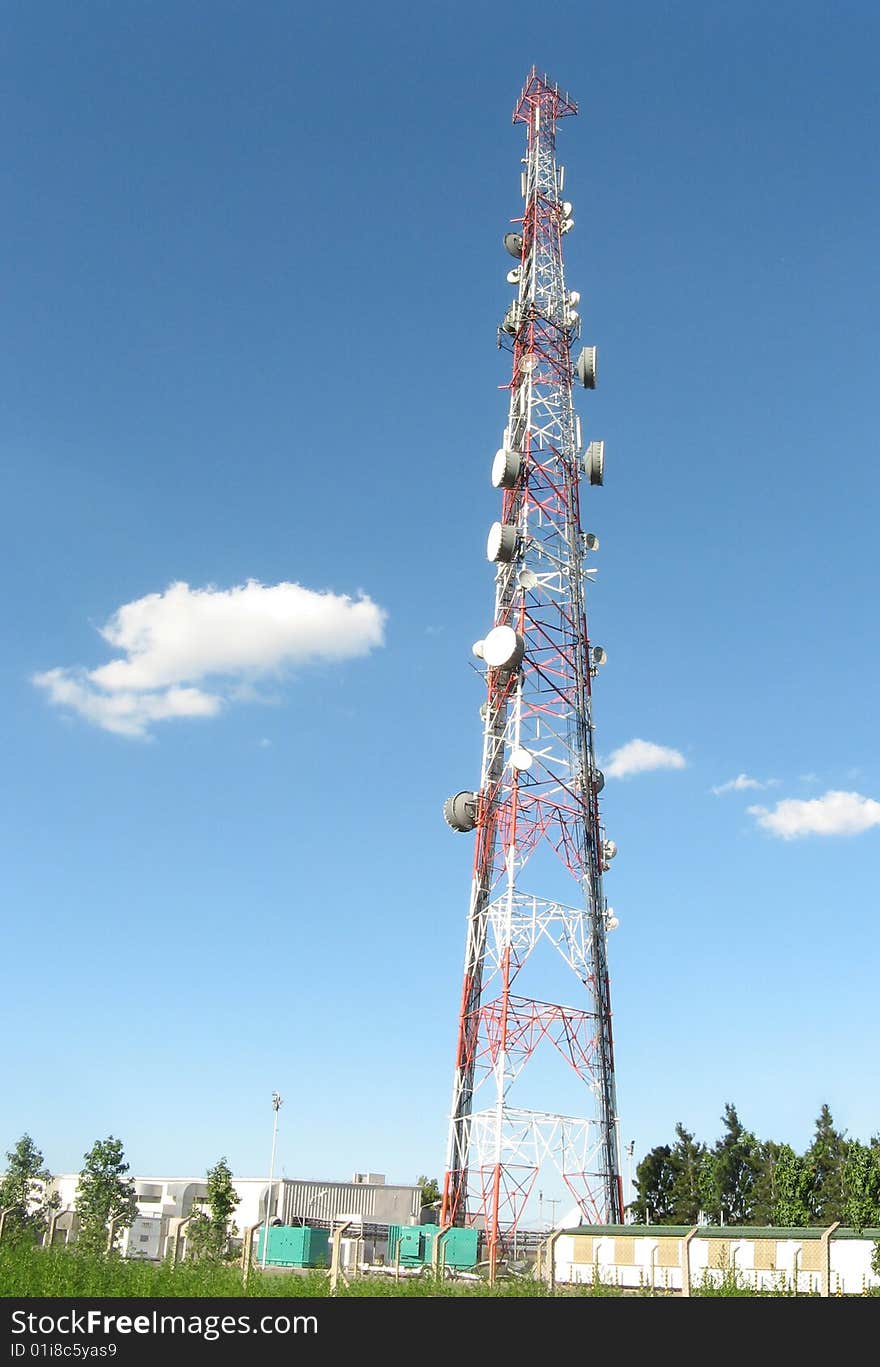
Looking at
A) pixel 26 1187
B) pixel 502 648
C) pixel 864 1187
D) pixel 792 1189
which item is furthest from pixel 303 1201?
pixel 502 648

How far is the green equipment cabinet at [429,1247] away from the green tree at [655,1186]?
74.1ft

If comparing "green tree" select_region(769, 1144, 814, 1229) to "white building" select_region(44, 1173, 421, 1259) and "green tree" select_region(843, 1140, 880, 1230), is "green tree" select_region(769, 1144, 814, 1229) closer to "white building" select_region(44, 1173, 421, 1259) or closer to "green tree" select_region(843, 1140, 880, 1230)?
"green tree" select_region(843, 1140, 880, 1230)

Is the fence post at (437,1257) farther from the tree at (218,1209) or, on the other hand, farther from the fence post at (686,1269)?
the tree at (218,1209)

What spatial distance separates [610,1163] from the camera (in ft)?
147

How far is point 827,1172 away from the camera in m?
61.3

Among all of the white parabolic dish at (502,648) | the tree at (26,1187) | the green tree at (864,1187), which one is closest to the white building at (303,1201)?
the tree at (26,1187)

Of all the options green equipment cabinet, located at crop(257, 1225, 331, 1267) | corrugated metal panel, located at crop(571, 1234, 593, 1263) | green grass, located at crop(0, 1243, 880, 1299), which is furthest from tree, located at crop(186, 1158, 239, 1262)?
green grass, located at crop(0, 1243, 880, 1299)

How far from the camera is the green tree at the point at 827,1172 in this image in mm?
58812

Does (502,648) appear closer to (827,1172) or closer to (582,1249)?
(582,1249)

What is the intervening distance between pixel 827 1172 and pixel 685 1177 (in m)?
10.1

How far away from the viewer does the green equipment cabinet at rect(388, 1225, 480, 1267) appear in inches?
1547

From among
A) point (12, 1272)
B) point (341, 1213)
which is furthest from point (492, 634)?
point (341, 1213)

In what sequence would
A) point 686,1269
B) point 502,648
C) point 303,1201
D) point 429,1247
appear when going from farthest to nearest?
point 303,1201, point 502,648, point 429,1247, point 686,1269
